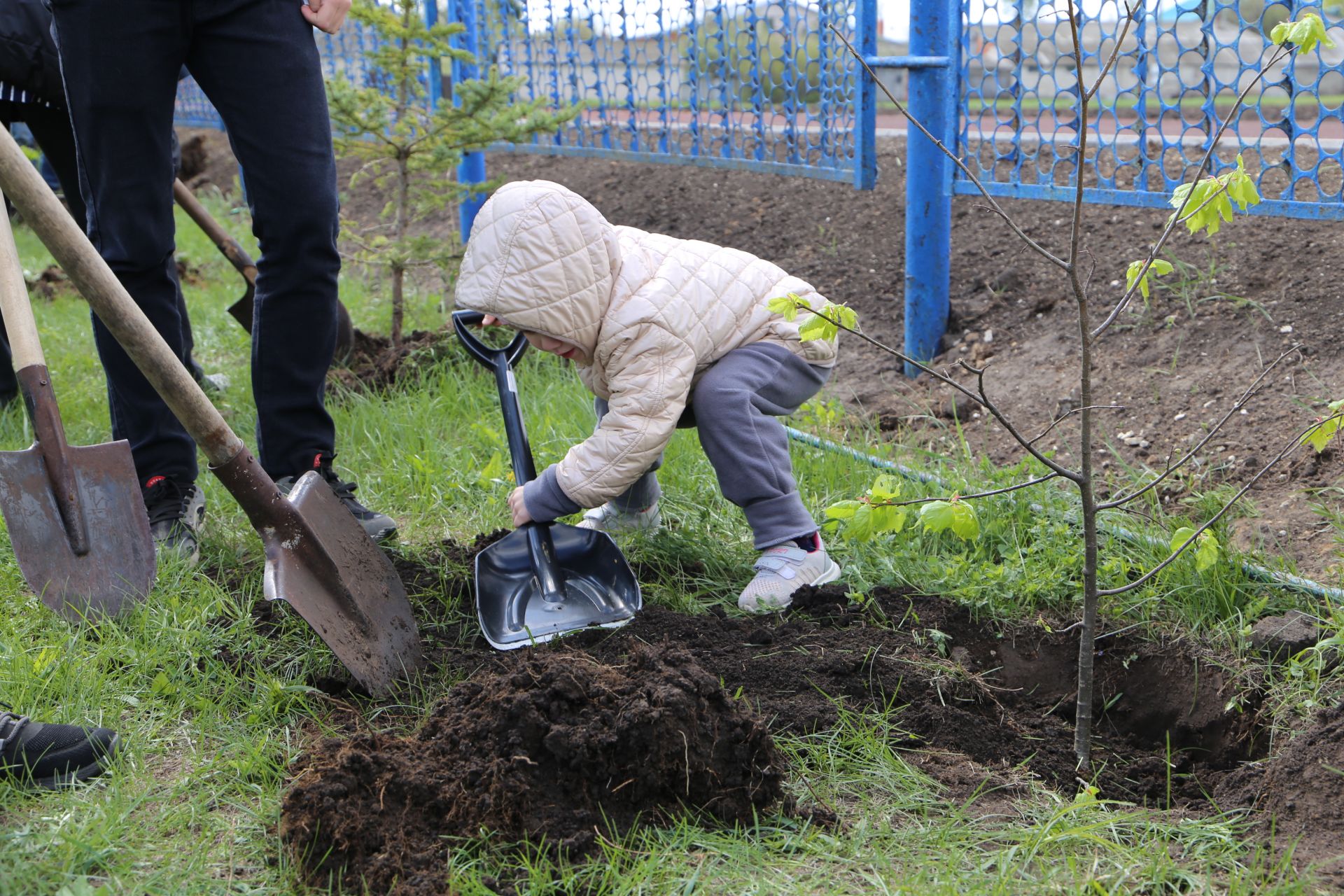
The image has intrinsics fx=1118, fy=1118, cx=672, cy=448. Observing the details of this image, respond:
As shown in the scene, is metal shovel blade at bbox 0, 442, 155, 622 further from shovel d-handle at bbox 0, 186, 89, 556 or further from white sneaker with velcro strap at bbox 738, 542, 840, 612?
white sneaker with velcro strap at bbox 738, 542, 840, 612

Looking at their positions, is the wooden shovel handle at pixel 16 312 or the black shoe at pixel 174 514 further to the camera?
the black shoe at pixel 174 514

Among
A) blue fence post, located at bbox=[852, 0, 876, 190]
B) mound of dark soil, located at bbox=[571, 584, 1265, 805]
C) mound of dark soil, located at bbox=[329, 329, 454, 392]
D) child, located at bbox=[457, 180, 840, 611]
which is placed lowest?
mound of dark soil, located at bbox=[571, 584, 1265, 805]


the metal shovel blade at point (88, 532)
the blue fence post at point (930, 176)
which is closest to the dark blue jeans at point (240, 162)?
the metal shovel blade at point (88, 532)

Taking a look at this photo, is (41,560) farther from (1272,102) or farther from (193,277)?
(1272,102)

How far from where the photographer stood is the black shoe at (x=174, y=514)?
8.73 feet

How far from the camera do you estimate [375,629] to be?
7.20 feet

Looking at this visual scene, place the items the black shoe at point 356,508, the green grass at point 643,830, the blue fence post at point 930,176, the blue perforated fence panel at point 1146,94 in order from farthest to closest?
1. the blue fence post at point 930,176
2. the blue perforated fence panel at point 1146,94
3. the black shoe at point 356,508
4. the green grass at point 643,830

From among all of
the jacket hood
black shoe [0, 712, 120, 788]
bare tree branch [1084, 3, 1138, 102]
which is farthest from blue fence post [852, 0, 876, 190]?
black shoe [0, 712, 120, 788]

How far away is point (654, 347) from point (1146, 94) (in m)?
2.00

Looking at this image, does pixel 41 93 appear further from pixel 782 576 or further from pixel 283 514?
pixel 782 576

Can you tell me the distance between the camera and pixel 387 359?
420 cm

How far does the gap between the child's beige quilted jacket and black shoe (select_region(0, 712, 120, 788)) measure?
0.98 m

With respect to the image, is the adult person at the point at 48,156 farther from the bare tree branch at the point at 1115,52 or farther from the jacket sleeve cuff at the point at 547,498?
the bare tree branch at the point at 1115,52

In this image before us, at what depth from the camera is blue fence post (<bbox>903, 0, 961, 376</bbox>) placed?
3732mm
